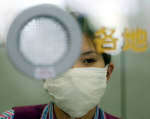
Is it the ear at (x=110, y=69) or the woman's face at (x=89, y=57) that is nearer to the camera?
the woman's face at (x=89, y=57)

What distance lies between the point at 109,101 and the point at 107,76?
3.4 inches

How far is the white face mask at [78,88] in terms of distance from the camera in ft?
1.54

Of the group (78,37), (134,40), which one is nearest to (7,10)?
(78,37)

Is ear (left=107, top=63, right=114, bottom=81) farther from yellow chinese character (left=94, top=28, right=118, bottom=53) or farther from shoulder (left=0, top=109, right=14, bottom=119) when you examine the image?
shoulder (left=0, top=109, right=14, bottom=119)

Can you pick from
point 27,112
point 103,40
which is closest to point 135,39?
A: point 103,40

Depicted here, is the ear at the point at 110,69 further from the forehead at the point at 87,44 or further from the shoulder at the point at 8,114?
the shoulder at the point at 8,114

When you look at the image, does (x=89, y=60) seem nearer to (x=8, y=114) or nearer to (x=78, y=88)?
(x=78, y=88)

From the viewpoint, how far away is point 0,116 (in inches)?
22.3

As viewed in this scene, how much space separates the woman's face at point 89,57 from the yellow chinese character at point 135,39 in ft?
0.21

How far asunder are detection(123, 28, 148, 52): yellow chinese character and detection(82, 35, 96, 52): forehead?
7 centimetres

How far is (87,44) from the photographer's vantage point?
1.40ft

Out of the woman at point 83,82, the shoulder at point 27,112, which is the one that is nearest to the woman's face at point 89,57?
the woman at point 83,82

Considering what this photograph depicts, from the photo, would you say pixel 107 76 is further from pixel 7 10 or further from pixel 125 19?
pixel 7 10

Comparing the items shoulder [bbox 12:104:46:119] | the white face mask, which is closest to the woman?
the white face mask
